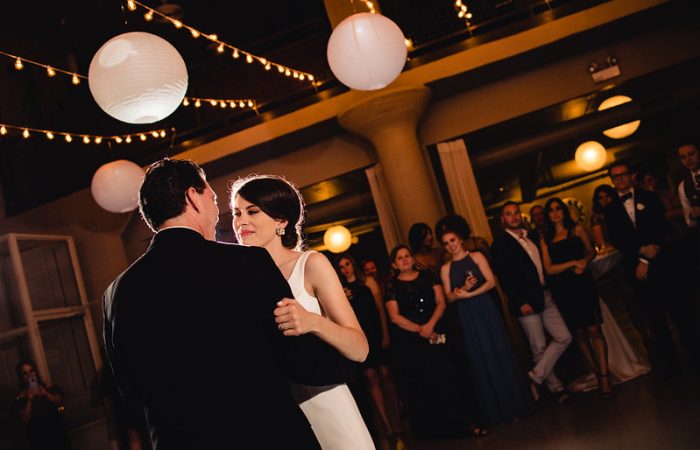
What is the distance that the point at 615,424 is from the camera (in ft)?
12.0

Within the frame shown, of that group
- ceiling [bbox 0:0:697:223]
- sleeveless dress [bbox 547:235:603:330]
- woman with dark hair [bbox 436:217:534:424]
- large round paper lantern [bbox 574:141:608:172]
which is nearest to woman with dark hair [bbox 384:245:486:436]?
woman with dark hair [bbox 436:217:534:424]

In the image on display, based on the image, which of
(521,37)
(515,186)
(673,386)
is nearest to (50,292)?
(521,37)

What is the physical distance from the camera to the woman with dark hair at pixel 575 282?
440 centimetres

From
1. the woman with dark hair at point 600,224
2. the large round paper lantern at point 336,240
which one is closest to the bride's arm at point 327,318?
the woman with dark hair at point 600,224

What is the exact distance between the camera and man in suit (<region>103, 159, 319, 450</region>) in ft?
4.11

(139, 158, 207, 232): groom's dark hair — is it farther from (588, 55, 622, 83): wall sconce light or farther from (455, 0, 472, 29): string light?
(588, 55, 622, 83): wall sconce light

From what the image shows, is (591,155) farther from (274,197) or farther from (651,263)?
(274,197)

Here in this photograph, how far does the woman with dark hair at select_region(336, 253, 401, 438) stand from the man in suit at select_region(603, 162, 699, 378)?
1961 mm

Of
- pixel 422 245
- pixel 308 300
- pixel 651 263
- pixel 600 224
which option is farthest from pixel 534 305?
pixel 308 300

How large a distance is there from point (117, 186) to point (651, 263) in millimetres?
4814

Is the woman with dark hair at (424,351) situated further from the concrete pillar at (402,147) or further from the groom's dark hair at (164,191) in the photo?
the groom's dark hair at (164,191)

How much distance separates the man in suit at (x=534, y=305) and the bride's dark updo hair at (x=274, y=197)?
2899 mm

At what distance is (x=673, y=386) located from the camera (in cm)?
409

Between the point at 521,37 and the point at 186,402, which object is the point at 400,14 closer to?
the point at 521,37
